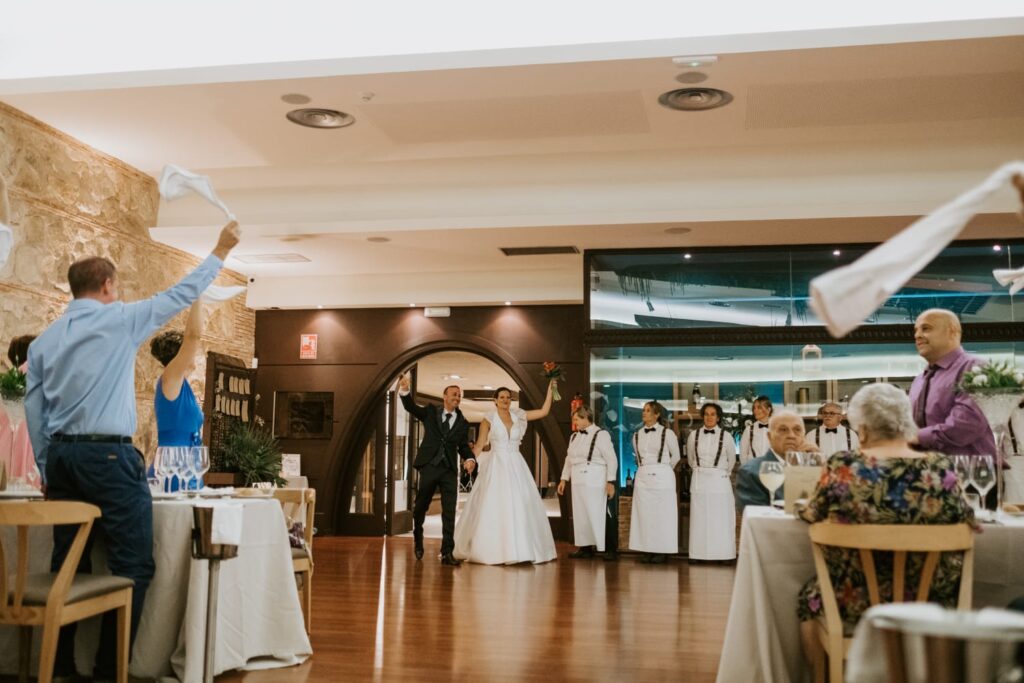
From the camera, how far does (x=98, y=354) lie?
3.83 meters

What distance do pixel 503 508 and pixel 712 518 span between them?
2056mm

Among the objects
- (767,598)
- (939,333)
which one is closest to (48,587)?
(767,598)

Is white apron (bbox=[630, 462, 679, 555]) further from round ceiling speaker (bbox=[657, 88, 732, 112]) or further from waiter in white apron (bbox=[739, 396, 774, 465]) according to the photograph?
round ceiling speaker (bbox=[657, 88, 732, 112])

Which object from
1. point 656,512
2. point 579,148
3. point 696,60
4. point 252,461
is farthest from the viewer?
point 656,512

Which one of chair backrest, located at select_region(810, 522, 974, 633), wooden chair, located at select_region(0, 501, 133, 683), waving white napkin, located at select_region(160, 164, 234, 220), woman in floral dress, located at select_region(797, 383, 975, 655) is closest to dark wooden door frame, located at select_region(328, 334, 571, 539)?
waving white napkin, located at select_region(160, 164, 234, 220)

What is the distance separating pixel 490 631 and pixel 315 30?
4.47 meters

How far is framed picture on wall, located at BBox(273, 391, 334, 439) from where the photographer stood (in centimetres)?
1246

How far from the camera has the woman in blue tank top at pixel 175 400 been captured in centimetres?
440

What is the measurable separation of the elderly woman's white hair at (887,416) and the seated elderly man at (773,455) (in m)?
0.99

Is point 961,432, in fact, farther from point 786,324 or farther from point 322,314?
point 322,314

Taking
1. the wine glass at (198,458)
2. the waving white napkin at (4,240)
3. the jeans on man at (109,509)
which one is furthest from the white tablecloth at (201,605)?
the waving white napkin at (4,240)

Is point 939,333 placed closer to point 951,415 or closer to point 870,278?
point 951,415

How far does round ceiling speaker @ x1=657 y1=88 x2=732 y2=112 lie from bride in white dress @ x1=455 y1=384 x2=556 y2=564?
343cm

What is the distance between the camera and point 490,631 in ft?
18.2
